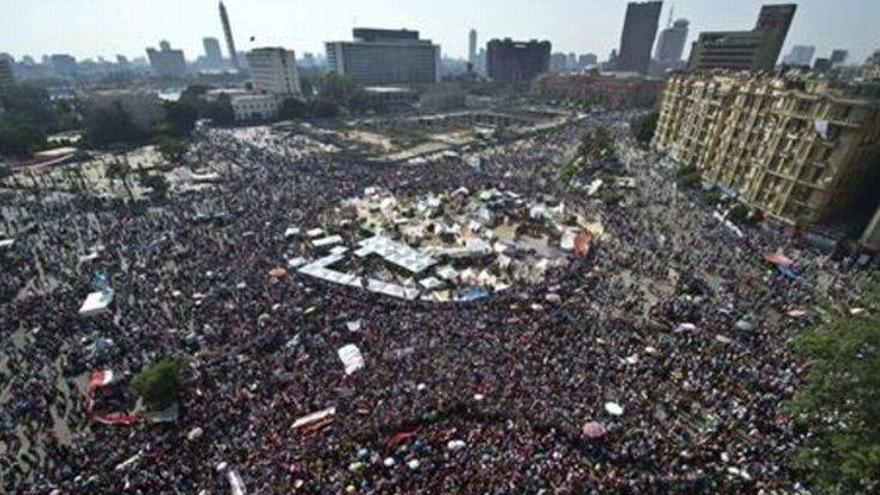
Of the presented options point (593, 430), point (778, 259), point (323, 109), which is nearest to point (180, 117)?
point (323, 109)

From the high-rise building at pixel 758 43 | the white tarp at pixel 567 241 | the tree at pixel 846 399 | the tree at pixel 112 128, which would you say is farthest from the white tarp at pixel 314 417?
the high-rise building at pixel 758 43

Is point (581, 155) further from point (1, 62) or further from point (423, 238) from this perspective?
point (1, 62)

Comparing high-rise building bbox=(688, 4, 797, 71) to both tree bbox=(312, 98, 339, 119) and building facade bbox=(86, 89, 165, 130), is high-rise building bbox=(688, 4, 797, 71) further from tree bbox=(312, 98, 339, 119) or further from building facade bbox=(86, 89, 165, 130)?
building facade bbox=(86, 89, 165, 130)

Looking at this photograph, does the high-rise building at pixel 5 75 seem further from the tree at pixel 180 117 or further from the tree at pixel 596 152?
the tree at pixel 596 152

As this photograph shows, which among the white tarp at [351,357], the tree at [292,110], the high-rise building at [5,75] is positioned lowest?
the tree at [292,110]

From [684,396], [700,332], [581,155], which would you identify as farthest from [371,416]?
[581,155]

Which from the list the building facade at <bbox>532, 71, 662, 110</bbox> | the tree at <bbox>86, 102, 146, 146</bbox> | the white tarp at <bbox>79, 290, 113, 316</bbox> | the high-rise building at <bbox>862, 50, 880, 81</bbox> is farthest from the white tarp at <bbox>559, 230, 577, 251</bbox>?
the building facade at <bbox>532, 71, 662, 110</bbox>
